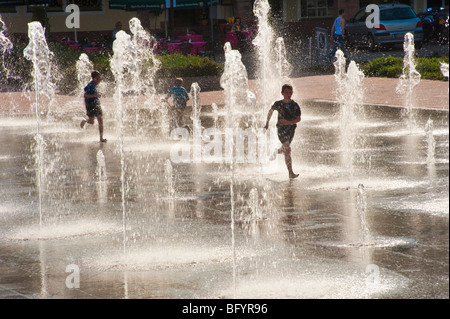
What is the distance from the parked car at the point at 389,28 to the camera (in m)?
31.8

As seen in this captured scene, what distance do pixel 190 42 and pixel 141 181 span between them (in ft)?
62.3

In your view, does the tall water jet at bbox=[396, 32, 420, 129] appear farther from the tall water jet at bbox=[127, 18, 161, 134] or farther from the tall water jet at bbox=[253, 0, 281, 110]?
the tall water jet at bbox=[127, 18, 161, 134]

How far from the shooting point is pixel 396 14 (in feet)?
107

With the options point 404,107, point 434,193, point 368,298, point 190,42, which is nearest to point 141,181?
point 434,193

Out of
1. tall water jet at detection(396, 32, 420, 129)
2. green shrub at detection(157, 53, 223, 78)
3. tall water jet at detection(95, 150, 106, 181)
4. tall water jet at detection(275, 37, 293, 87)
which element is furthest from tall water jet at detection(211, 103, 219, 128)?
tall water jet at detection(95, 150, 106, 181)

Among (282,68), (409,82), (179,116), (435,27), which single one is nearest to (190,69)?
(282,68)

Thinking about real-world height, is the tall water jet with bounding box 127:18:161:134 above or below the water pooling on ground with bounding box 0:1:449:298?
above

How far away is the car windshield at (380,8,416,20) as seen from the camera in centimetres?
3231

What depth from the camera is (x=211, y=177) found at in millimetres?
12070

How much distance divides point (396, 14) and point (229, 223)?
25.0m

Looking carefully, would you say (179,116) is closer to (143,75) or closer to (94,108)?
(94,108)

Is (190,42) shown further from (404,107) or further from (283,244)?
(283,244)

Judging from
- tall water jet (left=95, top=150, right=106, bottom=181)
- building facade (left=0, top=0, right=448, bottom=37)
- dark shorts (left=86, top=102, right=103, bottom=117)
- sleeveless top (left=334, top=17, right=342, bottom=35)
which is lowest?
tall water jet (left=95, top=150, right=106, bottom=181)

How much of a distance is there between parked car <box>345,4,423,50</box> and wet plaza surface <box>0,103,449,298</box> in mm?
17219
